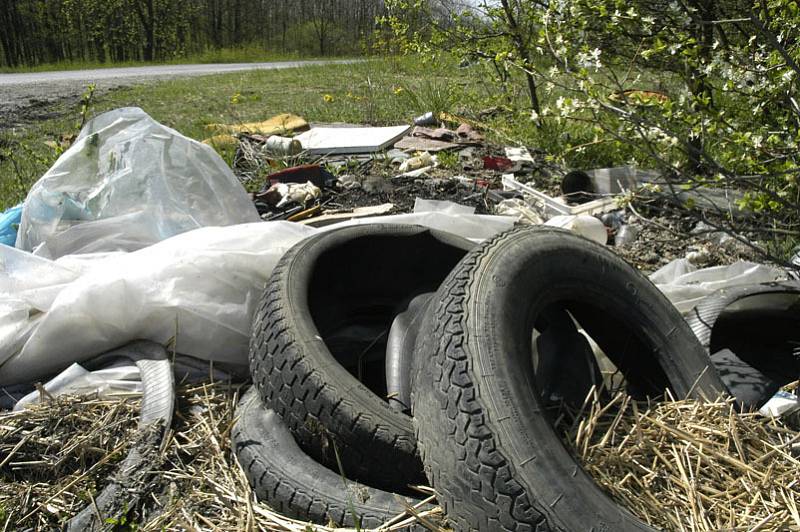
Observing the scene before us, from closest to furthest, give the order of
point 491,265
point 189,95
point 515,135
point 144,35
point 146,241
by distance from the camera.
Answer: point 491,265
point 146,241
point 515,135
point 189,95
point 144,35

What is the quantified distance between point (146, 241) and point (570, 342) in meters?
2.41

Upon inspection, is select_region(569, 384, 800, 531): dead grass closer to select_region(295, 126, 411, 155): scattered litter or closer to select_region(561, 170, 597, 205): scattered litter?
select_region(561, 170, 597, 205): scattered litter

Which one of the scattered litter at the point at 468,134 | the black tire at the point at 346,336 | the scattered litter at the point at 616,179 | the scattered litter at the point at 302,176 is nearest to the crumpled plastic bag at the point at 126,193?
the scattered litter at the point at 302,176

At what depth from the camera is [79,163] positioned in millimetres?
3814

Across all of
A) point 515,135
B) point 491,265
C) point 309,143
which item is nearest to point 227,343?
point 491,265

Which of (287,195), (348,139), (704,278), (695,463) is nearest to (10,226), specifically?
(287,195)

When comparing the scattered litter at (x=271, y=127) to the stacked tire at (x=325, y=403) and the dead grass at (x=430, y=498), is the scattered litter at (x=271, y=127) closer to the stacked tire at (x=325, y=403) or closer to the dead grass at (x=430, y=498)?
the stacked tire at (x=325, y=403)

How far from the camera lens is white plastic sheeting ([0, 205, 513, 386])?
2709 millimetres

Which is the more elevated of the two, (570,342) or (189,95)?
(570,342)

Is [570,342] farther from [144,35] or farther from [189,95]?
[144,35]

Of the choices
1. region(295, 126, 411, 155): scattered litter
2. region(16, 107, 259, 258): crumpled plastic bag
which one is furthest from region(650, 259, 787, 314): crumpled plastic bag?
region(295, 126, 411, 155): scattered litter

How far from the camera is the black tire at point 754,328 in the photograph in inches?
111

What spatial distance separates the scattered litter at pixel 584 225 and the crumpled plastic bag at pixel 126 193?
204cm

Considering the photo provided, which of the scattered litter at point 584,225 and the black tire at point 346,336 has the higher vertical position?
the black tire at point 346,336
